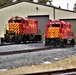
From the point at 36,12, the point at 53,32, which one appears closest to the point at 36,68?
the point at 53,32

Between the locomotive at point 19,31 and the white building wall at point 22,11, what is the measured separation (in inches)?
511

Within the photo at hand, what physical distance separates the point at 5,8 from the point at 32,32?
51.8 ft

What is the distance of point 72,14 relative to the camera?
52.0 metres

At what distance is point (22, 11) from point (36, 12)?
263cm

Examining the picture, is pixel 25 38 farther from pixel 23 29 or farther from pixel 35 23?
pixel 35 23

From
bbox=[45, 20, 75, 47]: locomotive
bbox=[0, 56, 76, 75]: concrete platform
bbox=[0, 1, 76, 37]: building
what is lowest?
bbox=[0, 56, 76, 75]: concrete platform

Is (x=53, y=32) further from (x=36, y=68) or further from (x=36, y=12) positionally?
(x=36, y=12)

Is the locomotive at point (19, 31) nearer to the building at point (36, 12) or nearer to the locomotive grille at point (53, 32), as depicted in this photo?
the locomotive grille at point (53, 32)

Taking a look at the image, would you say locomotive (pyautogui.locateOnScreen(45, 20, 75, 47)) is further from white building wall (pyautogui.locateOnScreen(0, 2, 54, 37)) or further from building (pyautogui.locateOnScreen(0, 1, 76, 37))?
white building wall (pyautogui.locateOnScreen(0, 2, 54, 37))

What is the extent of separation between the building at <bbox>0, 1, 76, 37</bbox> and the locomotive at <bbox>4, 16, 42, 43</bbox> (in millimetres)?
12815

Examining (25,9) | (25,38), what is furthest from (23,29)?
(25,9)

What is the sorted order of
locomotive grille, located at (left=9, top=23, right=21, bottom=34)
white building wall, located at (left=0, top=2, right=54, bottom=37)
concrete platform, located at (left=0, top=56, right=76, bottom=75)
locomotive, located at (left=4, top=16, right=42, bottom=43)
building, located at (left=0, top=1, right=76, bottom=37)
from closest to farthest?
concrete platform, located at (left=0, top=56, right=76, bottom=75) < locomotive, located at (left=4, top=16, right=42, bottom=43) < locomotive grille, located at (left=9, top=23, right=21, bottom=34) < building, located at (left=0, top=1, right=76, bottom=37) < white building wall, located at (left=0, top=2, right=54, bottom=37)

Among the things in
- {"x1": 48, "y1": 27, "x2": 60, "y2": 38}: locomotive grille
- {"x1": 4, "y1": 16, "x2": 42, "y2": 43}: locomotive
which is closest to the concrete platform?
{"x1": 48, "y1": 27, "x2": 60, "y2": 38}: locomotive grille

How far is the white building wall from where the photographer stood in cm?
5261
